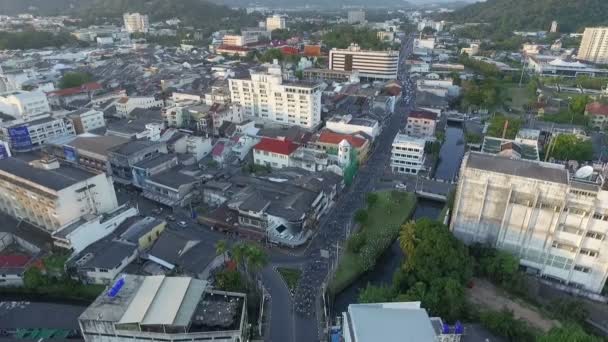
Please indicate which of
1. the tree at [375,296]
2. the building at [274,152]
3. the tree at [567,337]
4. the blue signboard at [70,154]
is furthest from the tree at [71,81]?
the tree at [567,337]

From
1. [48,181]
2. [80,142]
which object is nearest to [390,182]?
[48,181]

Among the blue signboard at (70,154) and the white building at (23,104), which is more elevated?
the white building at (23,104)

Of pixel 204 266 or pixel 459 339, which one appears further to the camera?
pixel 204 266

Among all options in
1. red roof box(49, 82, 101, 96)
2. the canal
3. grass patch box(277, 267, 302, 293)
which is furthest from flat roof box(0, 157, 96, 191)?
red roof box(49, 82, 101, 96)

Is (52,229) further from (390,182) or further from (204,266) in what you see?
(390,182)

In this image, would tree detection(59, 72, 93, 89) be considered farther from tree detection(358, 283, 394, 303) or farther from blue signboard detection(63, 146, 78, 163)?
tree detection(358, 283, 394, 303)

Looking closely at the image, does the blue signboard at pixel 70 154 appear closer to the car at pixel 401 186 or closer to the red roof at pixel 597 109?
the car at pixel 401 186

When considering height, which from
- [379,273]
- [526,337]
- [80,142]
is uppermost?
[80,142]

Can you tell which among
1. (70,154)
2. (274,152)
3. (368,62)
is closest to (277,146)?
(274,152)
